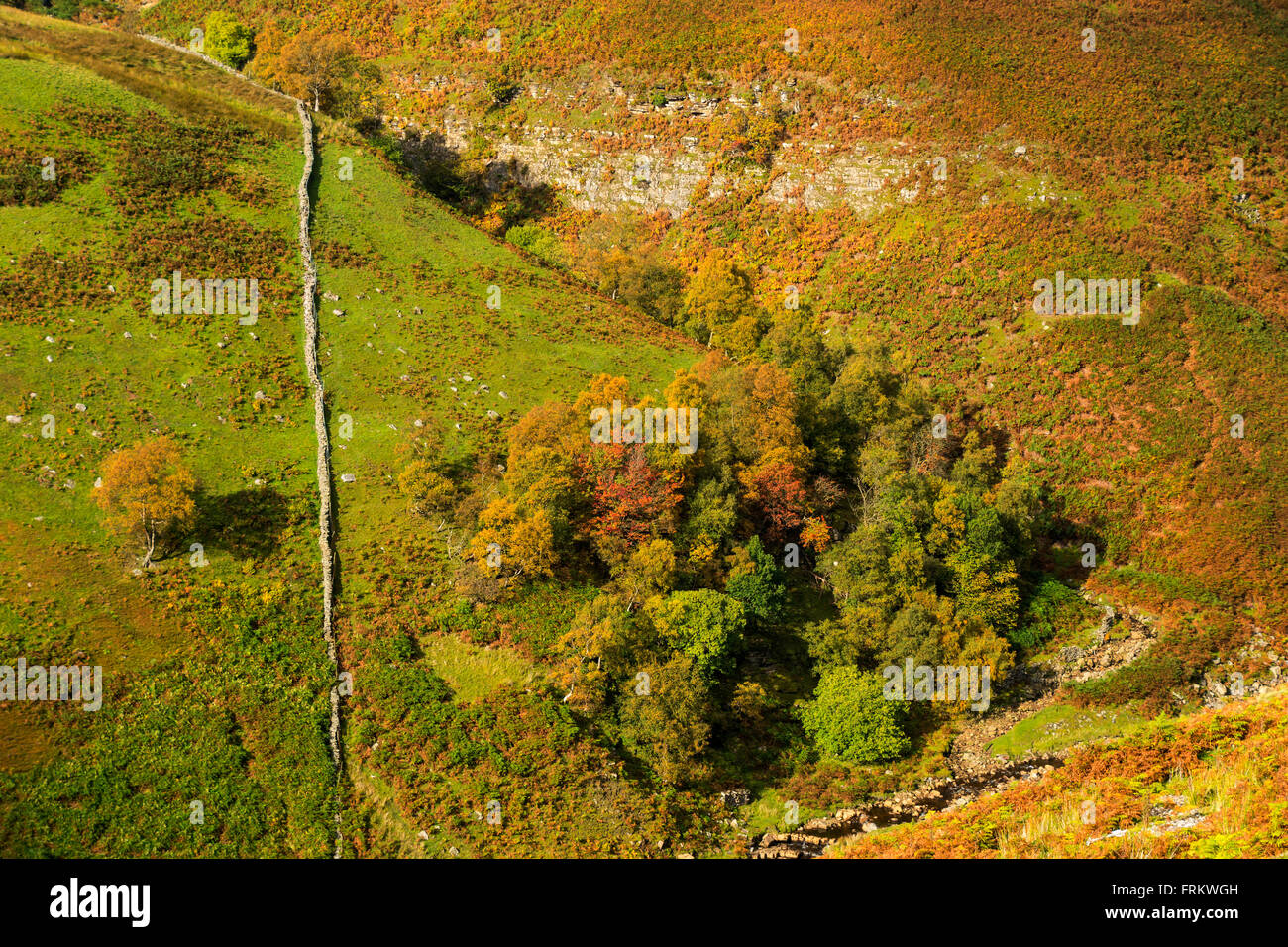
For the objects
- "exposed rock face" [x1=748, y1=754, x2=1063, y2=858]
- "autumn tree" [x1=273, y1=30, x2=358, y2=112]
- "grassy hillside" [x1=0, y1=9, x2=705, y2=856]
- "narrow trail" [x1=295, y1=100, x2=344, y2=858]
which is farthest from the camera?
"autumn tree" [x1=273, y1=30, x2=358, y2=112]

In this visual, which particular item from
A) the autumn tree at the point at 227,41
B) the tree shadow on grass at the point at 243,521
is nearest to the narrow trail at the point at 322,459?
the tree shadow on grass at the point at 243,521

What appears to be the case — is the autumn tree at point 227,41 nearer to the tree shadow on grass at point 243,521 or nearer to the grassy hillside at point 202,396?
the grassy hillside at point 202,396

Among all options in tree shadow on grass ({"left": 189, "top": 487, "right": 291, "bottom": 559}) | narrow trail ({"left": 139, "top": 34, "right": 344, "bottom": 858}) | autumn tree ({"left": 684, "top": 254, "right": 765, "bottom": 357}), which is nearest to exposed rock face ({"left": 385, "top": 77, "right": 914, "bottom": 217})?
autumn tree ({"left": 684, "top": 254, "right": 765, "bottom": 357})

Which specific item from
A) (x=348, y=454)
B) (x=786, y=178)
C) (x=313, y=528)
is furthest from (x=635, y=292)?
(x=313, y=528)

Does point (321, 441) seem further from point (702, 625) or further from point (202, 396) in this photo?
point (702, 625)

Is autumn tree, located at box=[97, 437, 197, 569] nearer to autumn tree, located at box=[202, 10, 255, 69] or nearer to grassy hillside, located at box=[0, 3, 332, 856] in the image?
grassy hillside, located at box=[0, 3, 332, 856]

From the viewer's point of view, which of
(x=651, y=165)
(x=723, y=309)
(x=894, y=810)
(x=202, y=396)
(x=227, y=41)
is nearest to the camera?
(x=894, y=810)

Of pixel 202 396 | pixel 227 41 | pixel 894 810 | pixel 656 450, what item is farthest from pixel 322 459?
pixel 227 41
